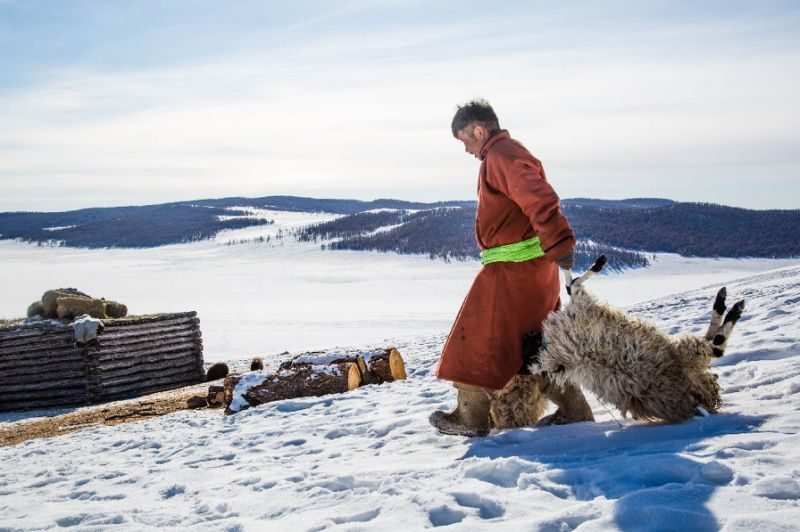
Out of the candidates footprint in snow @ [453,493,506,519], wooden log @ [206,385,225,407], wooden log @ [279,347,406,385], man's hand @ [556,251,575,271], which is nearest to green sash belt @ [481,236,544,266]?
man's hand @ [556,251,575,271]

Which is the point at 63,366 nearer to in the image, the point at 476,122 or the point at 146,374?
the point at 146,374

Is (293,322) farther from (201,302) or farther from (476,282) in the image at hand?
(476,282)

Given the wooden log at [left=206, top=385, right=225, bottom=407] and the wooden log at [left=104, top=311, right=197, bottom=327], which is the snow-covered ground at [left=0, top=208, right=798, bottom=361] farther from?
the wooden log at [left=206, top=385, right=225, bottom=407]

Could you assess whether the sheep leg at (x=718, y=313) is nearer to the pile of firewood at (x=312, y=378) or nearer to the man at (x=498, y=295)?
the man at (x=498, y=295)

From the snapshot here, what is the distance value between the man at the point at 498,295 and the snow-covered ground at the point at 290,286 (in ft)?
34.4

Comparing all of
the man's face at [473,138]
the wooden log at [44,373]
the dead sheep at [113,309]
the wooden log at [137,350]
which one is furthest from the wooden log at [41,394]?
the man's face at [473,138]

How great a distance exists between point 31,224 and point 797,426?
566ft

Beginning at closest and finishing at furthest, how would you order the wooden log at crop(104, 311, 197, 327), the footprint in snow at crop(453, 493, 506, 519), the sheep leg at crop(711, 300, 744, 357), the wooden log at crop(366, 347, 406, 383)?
the footprint in snow at crop(453, 493, 506, 519) < the sheep leg at crop(711, 300, 744, 357) < the wooden log at crop(366, 347, 406, 383) < the wooden log at crop(104, 311, 197, 327)

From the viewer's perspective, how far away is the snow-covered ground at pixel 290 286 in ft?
75.4

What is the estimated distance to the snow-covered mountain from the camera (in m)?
2.15

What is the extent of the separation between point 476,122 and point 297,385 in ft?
13.4

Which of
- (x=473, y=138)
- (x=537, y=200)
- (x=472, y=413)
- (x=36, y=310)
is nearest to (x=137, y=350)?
(x=36, y=310)

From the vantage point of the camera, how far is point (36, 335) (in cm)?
1102

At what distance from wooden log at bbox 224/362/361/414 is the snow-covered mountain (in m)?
0.98
